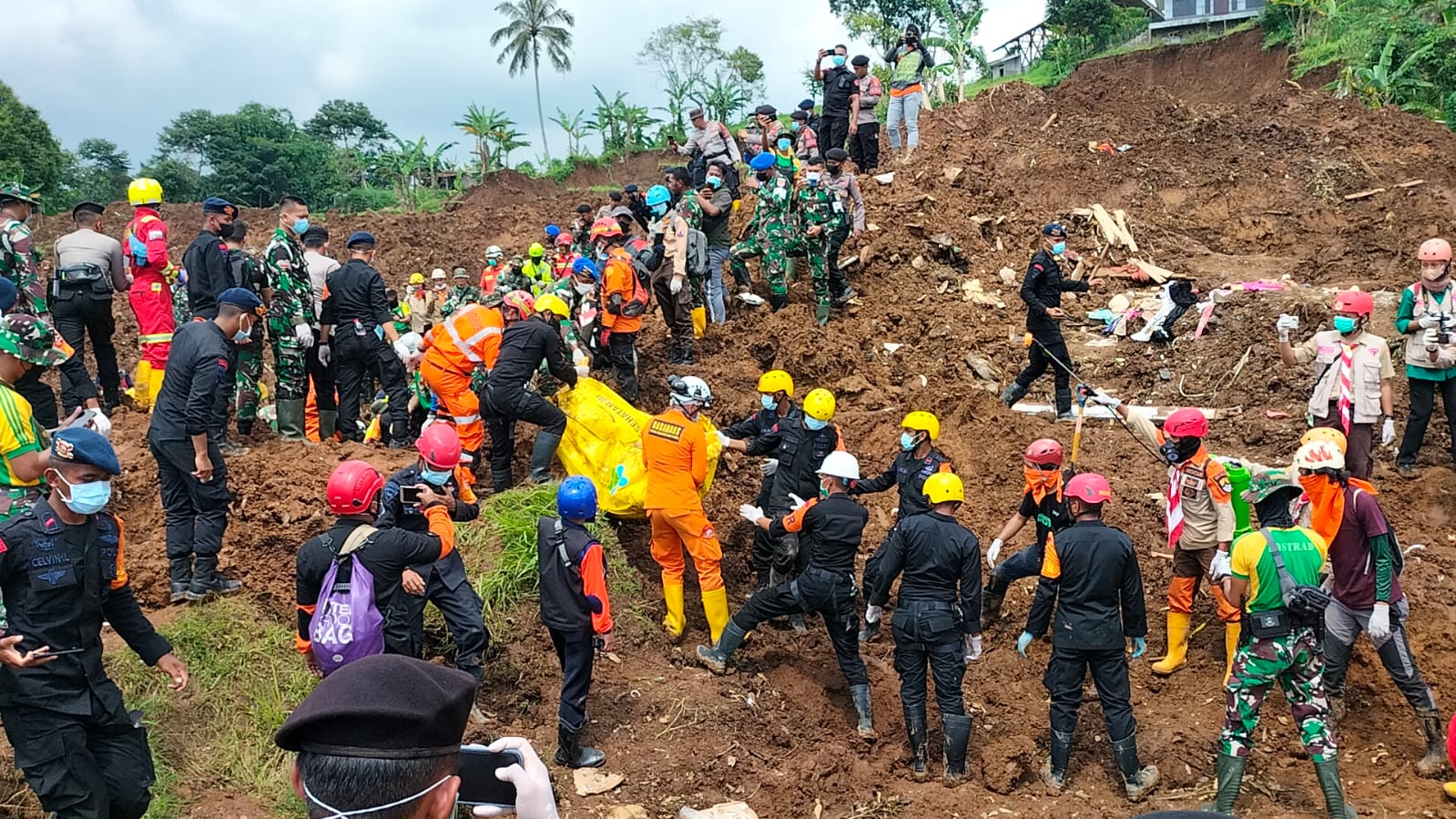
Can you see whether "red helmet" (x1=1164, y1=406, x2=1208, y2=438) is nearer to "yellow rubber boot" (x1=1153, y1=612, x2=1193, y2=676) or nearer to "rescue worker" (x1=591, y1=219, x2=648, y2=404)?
"yellow rubber boot" (x1=1153, y1=612, x2=1193, y2=676)

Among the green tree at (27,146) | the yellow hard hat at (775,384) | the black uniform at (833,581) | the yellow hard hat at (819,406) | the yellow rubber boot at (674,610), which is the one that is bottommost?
the yellow rubber boot at (674,610)

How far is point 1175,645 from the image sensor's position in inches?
279

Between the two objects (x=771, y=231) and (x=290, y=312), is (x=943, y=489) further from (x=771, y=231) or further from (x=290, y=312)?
(x=771, y=231)

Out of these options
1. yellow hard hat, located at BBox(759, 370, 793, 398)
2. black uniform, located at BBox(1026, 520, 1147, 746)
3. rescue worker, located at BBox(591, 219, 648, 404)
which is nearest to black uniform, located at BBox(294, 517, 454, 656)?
yellow hard hat, located at BBox(759, 370, 793, 398)

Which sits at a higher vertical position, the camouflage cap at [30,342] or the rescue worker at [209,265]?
the rescue worker at [209,265]

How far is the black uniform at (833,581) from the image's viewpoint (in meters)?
6.44

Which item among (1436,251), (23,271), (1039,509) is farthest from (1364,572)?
(23,271)

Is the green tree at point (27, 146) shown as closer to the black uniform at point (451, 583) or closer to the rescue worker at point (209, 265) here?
the rescue worker at point (209, 265)

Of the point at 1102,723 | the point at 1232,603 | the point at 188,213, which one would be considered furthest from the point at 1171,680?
the point at 188,213

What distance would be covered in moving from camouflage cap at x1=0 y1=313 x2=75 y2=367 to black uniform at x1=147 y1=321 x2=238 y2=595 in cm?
76

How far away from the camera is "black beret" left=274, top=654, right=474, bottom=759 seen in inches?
67.9

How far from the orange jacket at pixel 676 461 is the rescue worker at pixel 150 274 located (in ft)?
15.1

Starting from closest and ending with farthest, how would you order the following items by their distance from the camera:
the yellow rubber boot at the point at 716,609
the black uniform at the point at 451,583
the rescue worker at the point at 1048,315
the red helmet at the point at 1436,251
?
the black uniform at the point at 451,583
the yellow rubber boot at the point at 716,609
the red helmet at the point at 1436,251
the rescue worker at the point at 1048,315

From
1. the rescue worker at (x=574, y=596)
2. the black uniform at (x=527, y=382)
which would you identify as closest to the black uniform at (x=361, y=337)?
the black uniform at (x=527, y=382)
